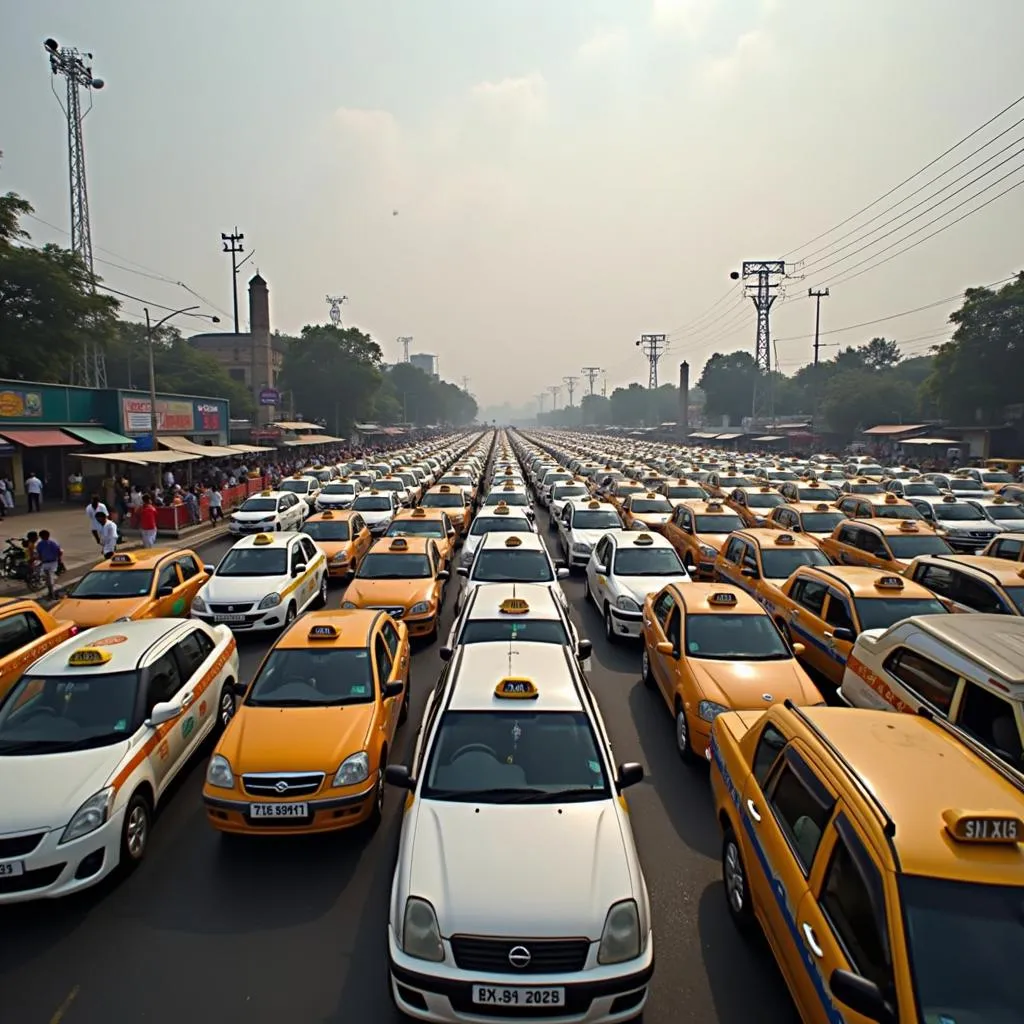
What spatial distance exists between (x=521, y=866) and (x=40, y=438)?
99.9 ft

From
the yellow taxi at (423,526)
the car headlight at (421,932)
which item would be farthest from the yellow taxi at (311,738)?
the yellow taxi at (423,526)

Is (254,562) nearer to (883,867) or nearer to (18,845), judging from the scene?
(18,845)

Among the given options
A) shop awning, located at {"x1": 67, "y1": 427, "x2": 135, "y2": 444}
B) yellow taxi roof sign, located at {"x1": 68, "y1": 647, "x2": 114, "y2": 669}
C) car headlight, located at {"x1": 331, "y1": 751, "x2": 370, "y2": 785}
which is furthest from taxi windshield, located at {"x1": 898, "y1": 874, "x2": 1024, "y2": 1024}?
shop awning, located at {"x1": 67, "y1": 427, "x2": 135, "y2": 444}

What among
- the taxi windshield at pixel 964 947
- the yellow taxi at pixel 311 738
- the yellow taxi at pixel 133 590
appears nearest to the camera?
the taxi windshield at pixel 964 947

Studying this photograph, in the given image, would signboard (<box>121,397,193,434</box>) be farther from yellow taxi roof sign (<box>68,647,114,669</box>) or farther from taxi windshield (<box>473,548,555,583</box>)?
yellow taxi roof sign (<box>68,647,114,669</box>)

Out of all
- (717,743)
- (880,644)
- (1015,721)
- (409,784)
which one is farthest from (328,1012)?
(880,644)

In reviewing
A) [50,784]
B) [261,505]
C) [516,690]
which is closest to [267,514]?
[261,505]

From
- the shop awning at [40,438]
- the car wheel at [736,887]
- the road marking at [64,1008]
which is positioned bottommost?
the road marking at [64,1008]

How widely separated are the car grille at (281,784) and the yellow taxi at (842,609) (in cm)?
598

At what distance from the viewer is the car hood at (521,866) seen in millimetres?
4066

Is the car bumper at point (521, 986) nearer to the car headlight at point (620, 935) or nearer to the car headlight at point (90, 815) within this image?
the car headlight at point (620, 935)

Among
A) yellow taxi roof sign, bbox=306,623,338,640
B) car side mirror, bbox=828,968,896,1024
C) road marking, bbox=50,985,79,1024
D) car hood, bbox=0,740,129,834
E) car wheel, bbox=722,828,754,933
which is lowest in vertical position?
road marking, bbox=50,985,79,1024

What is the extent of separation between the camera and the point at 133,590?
11141mm

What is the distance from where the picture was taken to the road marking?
438cm
